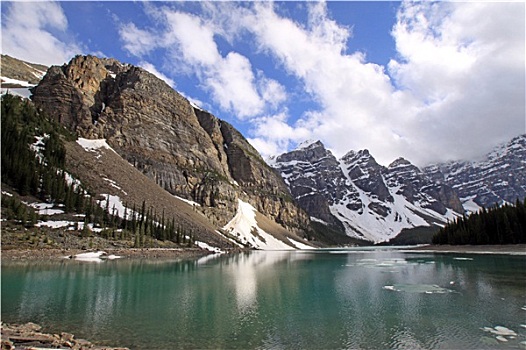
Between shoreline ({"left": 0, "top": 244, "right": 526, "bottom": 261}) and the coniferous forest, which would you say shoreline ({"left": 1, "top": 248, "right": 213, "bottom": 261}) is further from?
the coniferous forest

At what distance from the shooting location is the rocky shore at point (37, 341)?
12.8 meters

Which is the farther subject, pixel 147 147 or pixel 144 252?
pixel 147 147

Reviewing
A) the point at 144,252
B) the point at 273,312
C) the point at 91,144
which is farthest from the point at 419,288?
the point at 91,144

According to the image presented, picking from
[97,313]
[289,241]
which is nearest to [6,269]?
[97,313]

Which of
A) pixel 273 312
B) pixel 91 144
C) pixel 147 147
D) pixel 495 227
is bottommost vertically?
pixel 273 312

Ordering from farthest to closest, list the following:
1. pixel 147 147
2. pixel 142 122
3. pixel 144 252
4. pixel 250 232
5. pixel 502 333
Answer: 1. pixel 250 232
2. pixel 142 122
3. pixel 147 147
4. pixel 144 252
5. pixel 502 333

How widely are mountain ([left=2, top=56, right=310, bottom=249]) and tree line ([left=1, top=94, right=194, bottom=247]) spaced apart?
35.1ft

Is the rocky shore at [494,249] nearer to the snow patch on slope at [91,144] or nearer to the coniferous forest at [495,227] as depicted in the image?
the coniferous forest at [495,227]

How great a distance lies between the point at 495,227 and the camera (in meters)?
91.1

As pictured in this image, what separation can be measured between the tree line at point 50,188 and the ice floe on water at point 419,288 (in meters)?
58.7

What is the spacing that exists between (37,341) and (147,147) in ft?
496

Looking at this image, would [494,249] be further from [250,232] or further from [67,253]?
[250,232]

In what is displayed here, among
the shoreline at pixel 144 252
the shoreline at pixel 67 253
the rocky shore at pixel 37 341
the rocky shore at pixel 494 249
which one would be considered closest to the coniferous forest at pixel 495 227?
the rocky shore at pixel 494 249

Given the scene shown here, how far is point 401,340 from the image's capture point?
1573 centimetres
